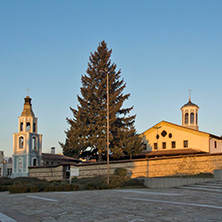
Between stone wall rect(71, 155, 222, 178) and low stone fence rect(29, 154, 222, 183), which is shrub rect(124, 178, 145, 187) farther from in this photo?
stone wall rect(71, 155, 222, 178)

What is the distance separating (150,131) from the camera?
53656mm

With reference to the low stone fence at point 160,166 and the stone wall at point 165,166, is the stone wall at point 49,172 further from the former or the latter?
the stone wall at point 165,166

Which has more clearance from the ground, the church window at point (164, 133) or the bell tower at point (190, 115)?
the bell tower at point (190, 115)

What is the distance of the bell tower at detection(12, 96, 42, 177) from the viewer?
50.2m

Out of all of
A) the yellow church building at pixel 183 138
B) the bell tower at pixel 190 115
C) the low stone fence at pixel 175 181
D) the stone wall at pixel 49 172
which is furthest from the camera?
the bell tower at pixel 190 115

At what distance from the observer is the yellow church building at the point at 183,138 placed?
155 feet

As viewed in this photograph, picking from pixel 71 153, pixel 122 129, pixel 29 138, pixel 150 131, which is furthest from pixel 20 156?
pixel 150 131

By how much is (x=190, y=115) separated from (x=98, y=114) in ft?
66.9

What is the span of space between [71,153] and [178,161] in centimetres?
1734

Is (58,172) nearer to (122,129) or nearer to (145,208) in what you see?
(122,129)

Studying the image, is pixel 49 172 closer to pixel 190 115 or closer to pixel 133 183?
pixel 133 183

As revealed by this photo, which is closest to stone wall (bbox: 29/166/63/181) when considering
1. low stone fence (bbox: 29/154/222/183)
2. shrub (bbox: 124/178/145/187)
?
low stone fence (bbox: 29/154/222/183)

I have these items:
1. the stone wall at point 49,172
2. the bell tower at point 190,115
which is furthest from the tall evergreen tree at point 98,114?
the bell tower at point 190,115

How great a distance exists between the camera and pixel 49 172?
40688 mm
